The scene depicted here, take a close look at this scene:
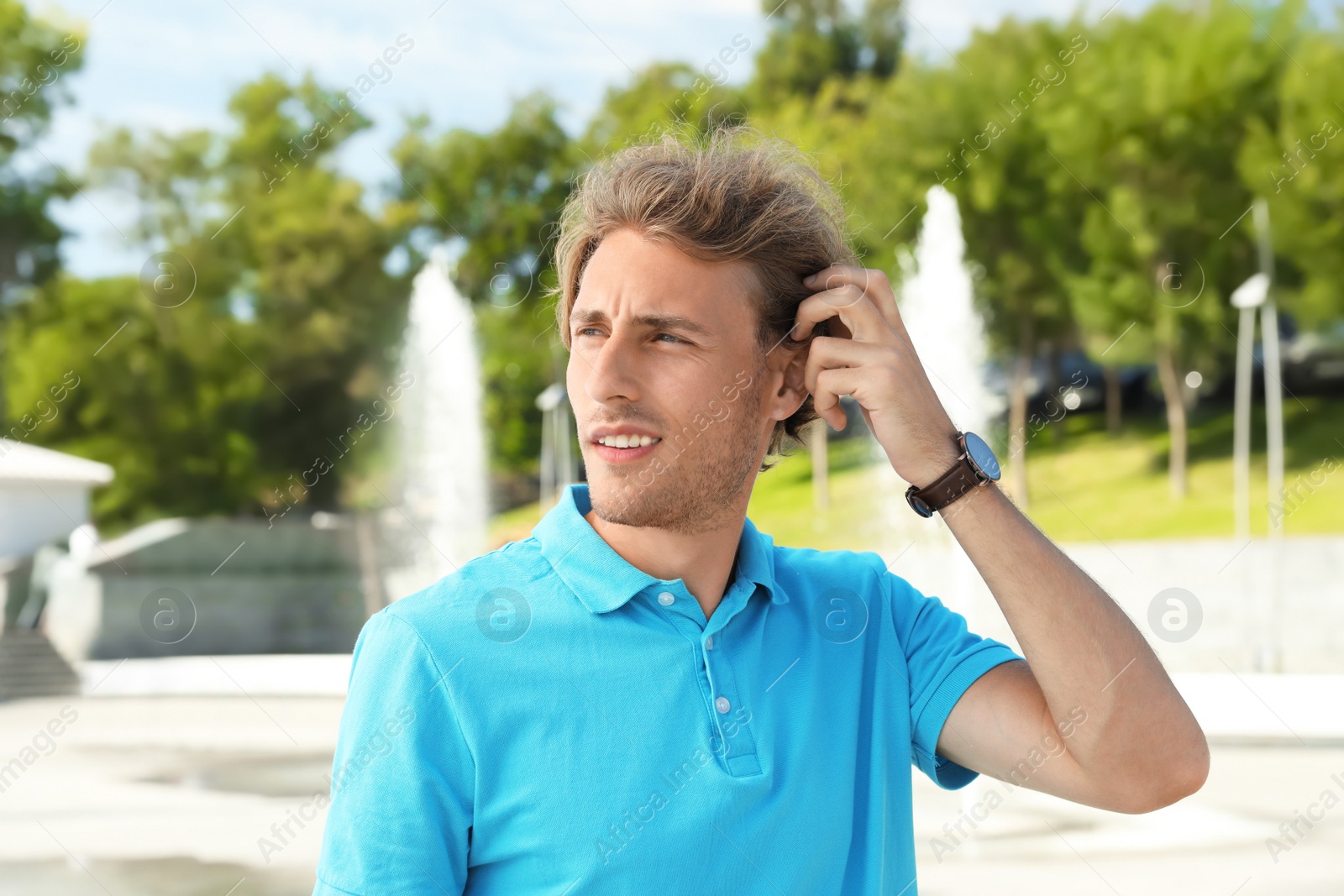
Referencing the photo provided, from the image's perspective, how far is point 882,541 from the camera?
21750mm

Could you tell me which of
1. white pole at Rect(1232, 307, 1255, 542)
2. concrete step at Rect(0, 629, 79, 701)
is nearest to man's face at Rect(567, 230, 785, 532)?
concrete step at Rect(0, 629, 79, 701)

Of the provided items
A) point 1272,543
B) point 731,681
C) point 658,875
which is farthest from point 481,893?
point 1272,543

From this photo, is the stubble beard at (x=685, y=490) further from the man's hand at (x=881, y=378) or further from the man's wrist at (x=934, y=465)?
the man's wrist at (x=934, y=465)

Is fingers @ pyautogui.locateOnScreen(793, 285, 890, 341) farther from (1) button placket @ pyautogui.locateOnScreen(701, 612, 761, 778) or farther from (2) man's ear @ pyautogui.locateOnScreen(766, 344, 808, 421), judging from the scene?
(1) button placket @ pyautogui.locateOnScreen(701, 612, 761, 778)

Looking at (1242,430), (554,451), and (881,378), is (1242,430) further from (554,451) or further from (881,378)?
(881,378)

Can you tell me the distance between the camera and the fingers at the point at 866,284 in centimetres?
195

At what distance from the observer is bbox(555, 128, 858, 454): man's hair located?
1.97 meters

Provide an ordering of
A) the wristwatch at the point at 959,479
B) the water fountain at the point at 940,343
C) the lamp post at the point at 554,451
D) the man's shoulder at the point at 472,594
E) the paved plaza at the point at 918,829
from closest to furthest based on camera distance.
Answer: the man's shoulder at the point at 472,594 < the wristwatch at the point at 959,479 < the paved plaza at the point at 918,829 < the water fountain at the point at 940,343 < the lamp post at the point at 554,451

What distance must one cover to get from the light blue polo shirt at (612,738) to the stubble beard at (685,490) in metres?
0.07

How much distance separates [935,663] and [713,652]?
42 centimetres

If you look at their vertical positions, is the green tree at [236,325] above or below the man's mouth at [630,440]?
above

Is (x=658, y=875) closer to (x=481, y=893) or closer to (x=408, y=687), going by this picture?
(x=481, y=893)

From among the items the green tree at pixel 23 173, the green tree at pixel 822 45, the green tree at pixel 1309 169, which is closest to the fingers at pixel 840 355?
the green tree at pixel 1309 169

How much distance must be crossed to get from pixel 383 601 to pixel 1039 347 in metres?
16.0
